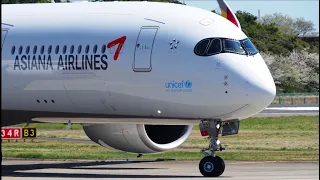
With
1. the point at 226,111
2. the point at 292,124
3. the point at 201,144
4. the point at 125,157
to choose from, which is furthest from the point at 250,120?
the point at 226,111

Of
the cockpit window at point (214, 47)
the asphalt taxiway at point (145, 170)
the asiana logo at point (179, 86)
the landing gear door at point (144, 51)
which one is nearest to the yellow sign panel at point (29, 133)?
the asphalt taxiway at point (145, 170)

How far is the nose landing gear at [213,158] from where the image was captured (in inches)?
790

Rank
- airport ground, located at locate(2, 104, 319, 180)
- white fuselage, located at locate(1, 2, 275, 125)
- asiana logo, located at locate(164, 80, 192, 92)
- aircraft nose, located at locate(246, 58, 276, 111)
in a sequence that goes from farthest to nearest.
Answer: airport ground, located at locate(2, 104, 319, 180), asiana logo, located at locate(164, 80, 192, 92), white fuselage, located at locate(1, 2, 275, 125), aircraft nose, located at locate(246, 58, 276, 111)

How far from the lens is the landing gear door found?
2047cm

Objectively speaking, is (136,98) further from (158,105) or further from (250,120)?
(250,120)

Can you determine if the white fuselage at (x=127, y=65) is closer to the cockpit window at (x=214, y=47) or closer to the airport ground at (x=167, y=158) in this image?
the cockpit window at (x=214, y=47)

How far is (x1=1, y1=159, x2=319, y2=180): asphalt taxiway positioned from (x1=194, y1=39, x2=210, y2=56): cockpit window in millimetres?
2582

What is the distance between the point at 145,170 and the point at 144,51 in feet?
12.7

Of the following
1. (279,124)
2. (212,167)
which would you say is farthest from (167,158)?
Answer: (279,124)

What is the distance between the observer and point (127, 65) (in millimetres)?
20656

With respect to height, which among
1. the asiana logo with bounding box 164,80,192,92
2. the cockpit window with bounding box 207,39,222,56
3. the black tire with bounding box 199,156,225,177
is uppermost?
the cockpit window with bounding box 207,39,222,56

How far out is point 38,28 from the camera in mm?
22250

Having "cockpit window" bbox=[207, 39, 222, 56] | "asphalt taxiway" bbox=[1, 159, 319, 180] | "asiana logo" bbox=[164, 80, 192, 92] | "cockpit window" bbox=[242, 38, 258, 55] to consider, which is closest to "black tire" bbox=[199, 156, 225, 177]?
"asphalt taxiway" bbox=[1, 159, 319, 180]

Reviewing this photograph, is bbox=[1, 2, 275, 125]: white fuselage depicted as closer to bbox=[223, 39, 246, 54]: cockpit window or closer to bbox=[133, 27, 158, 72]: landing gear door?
bbox=[133, 27, 158, 72]: landing gear door
